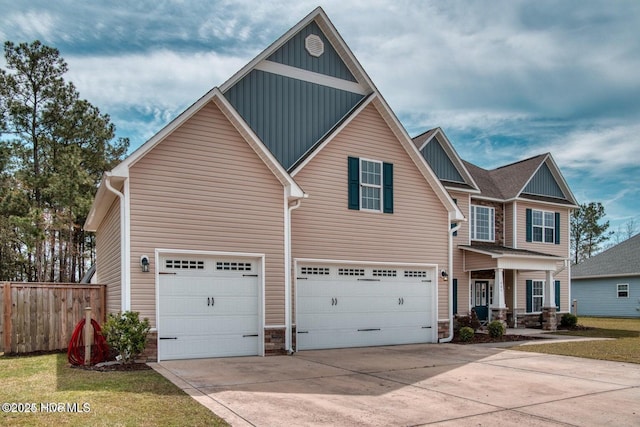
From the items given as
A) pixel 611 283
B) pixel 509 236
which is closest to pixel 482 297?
pixel 509 236

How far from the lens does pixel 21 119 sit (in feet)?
94.4

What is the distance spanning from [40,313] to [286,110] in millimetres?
8193

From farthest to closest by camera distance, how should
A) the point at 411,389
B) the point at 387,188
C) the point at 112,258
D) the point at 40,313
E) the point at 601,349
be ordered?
1. the point at 387,188
2. the point at 601,349
3. the point at 112,258
4. the point at 40,313
5. the point at 411,389

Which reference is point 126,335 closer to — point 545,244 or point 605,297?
point 545,244

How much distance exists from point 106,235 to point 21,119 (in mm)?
18041

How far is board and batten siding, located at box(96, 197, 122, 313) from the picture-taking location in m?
12.2

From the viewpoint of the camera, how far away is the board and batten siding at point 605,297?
32062 mm

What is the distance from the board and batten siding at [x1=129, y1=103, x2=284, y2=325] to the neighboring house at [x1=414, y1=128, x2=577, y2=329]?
381 inches

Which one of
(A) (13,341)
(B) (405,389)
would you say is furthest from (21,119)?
(B) (405,389)

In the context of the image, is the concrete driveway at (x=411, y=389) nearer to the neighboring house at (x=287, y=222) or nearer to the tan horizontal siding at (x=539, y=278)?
the neighboring house at (x=287, y=222)

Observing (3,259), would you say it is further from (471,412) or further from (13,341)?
(471,412)

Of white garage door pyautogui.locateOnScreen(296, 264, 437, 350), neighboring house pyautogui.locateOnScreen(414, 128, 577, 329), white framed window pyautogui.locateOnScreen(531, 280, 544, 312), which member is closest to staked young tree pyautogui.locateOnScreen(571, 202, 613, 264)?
neighboring house pyautogui.locateOnScreen(414, 128, 577, 329)

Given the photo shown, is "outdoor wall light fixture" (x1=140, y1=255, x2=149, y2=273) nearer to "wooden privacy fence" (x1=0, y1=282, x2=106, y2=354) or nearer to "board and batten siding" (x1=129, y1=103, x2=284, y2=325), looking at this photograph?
"board and batten siding" (x1=129, y1=103, x2=284, y2=325)

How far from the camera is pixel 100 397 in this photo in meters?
7.55
